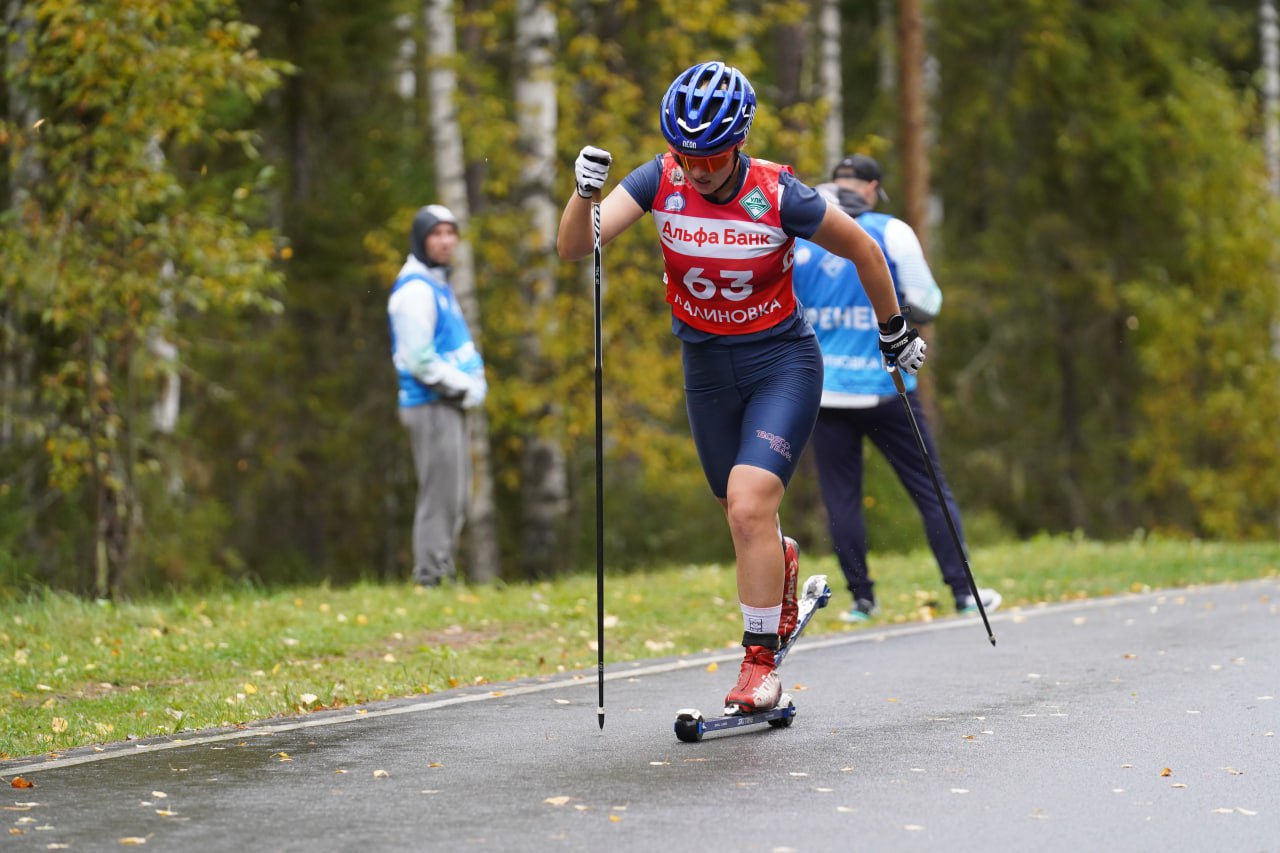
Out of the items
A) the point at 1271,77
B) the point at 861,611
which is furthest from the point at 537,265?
the point at 1271,77

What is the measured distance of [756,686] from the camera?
6.83m

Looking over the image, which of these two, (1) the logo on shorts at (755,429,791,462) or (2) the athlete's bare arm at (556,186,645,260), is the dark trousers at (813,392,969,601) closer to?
(1) the logo on shorts at (755,429,791,462)

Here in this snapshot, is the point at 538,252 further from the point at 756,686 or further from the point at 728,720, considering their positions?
the point at 728,720

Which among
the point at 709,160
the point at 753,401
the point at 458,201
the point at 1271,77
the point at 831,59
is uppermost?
the point at 1271,77

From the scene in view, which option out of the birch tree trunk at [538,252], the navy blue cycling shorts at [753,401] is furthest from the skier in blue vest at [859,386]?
the birch tree trunk at [538,252]

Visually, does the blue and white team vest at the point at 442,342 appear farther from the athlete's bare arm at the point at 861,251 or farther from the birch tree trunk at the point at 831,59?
the birch tree trunk at the point at 831,59

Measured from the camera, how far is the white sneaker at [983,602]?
34.2 ft

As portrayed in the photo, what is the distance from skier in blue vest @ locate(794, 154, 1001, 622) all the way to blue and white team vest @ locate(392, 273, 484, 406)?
2660 millimetres

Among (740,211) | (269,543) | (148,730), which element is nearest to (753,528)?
(740,211)

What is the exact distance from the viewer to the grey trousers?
1219 cm

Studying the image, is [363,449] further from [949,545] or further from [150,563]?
[949,545]

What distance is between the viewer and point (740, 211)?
6574 millimetres

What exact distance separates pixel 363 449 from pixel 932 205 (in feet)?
44.6

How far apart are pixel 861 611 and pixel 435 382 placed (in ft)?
10.5
